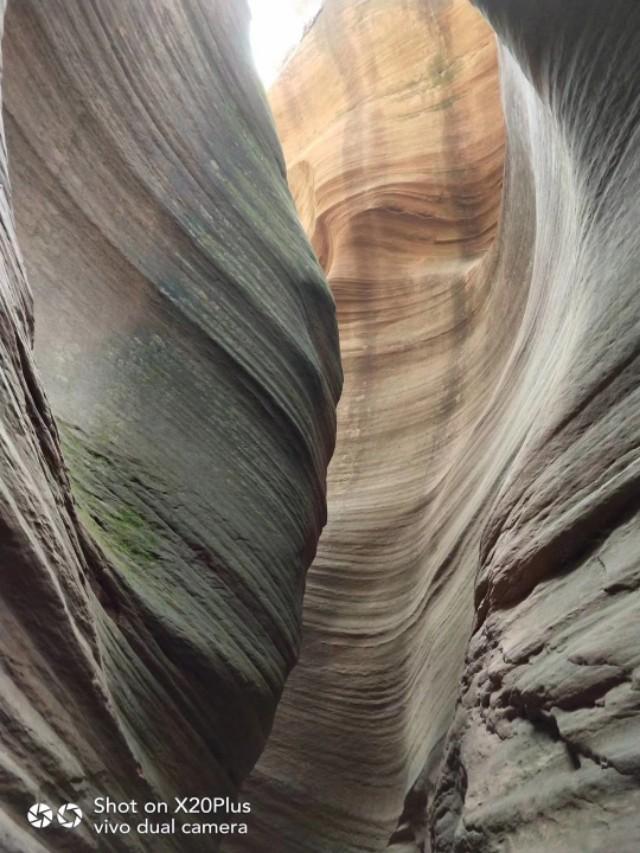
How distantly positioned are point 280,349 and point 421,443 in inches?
91.0

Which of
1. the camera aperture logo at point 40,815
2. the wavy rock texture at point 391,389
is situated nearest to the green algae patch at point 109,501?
the camera aperture logo at point 40,815

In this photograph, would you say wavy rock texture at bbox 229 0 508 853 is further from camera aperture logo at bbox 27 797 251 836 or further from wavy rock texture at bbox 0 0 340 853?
camera aperture logo at bbox 27 797 251 836

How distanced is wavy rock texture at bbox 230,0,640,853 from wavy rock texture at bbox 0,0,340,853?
0.95 meters

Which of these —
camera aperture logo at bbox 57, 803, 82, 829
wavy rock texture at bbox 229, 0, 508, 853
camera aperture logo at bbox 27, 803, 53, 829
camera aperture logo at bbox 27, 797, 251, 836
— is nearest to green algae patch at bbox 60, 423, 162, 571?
camera aperture logo at bbox 27, 797, 251, 836

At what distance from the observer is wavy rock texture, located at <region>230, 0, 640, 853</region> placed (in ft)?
7.48

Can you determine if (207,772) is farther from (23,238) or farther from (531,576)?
(23,238)

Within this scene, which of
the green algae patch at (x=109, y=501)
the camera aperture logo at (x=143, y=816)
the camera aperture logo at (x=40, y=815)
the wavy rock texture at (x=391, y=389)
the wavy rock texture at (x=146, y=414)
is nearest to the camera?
the camera aperture logo at (x=40, y=815)

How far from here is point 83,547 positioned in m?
2.69

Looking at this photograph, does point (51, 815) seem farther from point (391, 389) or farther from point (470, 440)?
point (391, 389)

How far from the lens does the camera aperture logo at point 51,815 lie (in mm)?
1983

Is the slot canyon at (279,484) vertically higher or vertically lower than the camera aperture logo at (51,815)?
higher

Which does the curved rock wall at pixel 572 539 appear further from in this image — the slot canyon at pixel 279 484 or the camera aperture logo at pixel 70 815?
the camera aperture logo at pixel 70 815

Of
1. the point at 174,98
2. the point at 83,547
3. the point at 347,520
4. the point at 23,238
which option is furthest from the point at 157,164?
the point at 347,520

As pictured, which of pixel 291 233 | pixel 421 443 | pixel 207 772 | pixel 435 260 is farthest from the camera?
pixel 435 260
